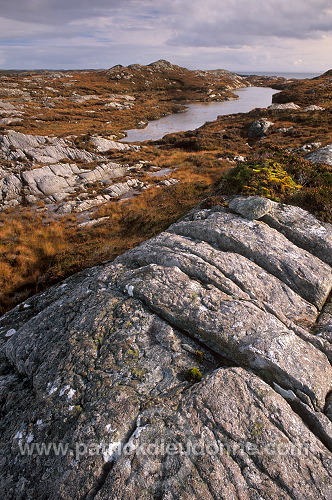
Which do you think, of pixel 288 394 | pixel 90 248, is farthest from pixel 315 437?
pixel 90 248

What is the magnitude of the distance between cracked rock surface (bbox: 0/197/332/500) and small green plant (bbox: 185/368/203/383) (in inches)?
2.0

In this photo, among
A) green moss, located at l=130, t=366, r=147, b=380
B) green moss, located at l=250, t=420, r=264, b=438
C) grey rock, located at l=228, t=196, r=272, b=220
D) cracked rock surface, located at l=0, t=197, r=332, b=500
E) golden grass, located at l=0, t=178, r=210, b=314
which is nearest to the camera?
cracked rock surface, located at l=0, t=197, r=332, b=500

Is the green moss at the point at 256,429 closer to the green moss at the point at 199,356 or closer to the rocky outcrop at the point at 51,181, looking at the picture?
the green moss at the point at 199,356

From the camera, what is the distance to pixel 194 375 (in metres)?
6.40

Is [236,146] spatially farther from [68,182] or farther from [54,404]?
[54,404]

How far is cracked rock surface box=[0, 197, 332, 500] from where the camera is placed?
4.97 meters

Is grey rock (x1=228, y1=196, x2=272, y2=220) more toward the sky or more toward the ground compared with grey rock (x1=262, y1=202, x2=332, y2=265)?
more toward the sky

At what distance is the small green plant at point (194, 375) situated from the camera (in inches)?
251

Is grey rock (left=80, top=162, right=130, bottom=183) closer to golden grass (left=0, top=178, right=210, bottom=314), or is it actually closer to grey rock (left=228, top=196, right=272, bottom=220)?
golden grass (left=0, top=178, right=210, bottom=314)

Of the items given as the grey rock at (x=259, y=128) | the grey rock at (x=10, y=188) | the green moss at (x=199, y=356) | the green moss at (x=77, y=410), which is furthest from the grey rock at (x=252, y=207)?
the grey rock at (x=259, y=128)

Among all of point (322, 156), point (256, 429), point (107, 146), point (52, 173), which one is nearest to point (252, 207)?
point (322, 156)

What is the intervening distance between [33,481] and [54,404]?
1433 mm

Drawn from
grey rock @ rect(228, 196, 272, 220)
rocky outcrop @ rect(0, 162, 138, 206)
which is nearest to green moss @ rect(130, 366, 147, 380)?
grey rock @ rect(228, 196, 272, 220)

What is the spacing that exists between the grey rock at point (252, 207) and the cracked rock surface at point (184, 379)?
3.13 feet
